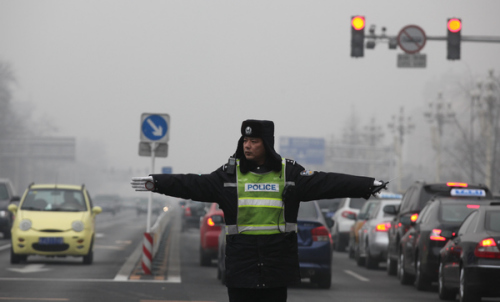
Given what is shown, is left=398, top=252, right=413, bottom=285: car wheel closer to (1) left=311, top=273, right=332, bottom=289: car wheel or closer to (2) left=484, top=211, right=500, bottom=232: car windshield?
(1) left=311, top=273, right=332, bottom=289: car wheel

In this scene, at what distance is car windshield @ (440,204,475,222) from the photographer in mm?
17438

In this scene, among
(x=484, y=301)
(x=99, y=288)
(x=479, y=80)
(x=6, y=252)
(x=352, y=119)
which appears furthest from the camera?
(x=352, y=119)

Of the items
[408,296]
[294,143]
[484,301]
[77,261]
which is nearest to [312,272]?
[408,296]

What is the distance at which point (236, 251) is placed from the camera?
264 inches

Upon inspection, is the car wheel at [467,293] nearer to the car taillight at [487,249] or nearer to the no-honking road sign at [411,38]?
the car taillight at [487,249]

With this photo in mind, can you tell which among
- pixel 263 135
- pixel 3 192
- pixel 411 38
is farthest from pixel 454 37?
pixel 263 135

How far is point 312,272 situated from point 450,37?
343 inches

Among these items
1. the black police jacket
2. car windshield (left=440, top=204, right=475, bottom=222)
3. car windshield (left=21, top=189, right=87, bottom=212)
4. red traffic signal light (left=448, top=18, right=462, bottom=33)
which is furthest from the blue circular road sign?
the black police jacket

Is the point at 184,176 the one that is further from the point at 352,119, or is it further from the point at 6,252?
the point at 352,119

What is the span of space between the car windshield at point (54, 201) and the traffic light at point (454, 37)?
27.6ft

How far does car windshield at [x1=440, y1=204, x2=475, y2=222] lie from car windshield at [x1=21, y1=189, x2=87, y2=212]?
787cm

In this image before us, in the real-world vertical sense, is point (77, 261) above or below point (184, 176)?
below

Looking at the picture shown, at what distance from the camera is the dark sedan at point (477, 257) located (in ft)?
44.2

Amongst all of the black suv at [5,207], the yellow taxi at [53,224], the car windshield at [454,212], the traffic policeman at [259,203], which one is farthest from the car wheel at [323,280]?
the black suv at [5,207]
